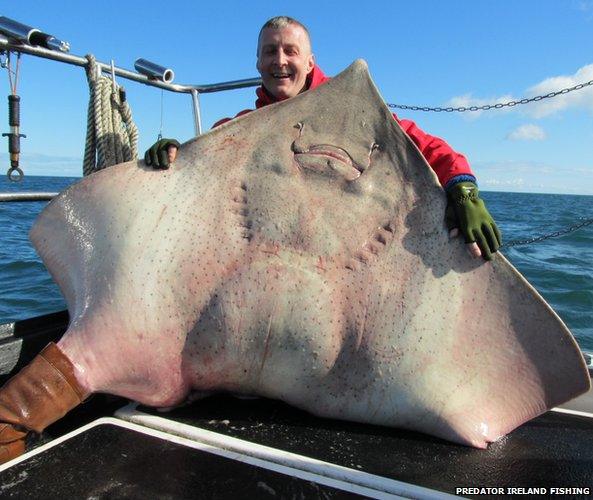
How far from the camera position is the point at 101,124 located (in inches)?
108

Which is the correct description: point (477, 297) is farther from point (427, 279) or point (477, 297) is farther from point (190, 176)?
point (190, 176)

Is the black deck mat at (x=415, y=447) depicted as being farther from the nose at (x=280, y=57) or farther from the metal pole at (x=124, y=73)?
the metal pole at (x=124, y=73)

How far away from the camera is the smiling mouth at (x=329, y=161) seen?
167 cm

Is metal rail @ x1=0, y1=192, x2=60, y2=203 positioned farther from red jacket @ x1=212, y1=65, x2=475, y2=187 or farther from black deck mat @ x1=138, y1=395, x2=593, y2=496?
red jacket @ x1=212, y1=65, x2=475, y2=187

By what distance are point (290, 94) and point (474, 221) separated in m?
1.25

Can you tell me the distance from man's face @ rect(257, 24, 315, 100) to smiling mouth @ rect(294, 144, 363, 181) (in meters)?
0.87

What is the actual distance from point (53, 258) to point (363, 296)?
1211 millimetres

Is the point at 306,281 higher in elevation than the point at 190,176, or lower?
lower

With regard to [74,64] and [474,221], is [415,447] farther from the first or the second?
[74,64]

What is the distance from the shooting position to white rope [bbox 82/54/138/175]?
2738 millimetres

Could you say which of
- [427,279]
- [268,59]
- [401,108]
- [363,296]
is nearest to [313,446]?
[363,296]

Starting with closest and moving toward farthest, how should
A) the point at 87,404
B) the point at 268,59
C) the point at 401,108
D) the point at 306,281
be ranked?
the point at 306,281, the point at 87,404, the point at 268,59, the point at 401,108

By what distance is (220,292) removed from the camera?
5.69ft

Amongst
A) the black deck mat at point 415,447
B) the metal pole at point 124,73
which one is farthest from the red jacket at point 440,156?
the metal pole at point 124,73
